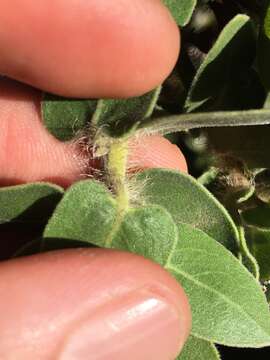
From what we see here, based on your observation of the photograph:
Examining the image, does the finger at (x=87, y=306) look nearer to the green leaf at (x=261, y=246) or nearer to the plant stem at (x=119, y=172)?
the plant stem at (x=119, y=172)

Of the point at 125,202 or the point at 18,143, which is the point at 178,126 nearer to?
the point at 125,202

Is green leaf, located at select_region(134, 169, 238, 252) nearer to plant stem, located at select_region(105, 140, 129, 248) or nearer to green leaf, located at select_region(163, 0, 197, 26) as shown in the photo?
plant stem, located at select_region(105, 140, 129, 248)

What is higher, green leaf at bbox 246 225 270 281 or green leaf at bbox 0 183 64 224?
green leaf at bbox 0 183 64 224

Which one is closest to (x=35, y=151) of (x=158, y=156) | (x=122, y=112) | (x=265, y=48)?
(x=158, y=156)

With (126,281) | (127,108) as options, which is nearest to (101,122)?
(127,108)

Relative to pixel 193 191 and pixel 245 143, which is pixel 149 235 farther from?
pixel 245 143

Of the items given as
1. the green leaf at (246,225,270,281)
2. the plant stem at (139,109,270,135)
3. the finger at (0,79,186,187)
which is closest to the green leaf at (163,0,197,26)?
the plant stem at (139,109,270,135)
